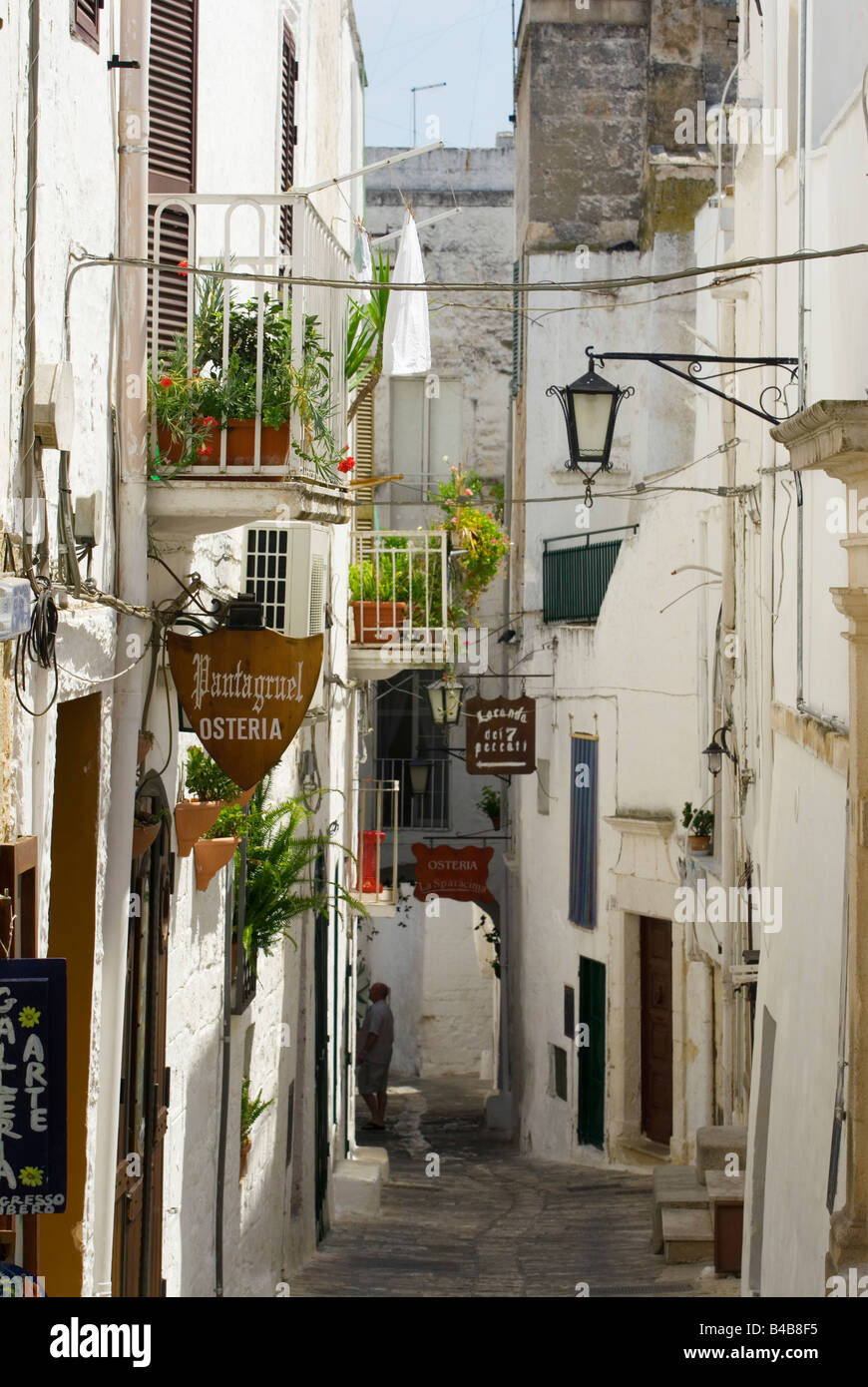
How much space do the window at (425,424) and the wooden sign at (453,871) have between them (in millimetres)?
8423

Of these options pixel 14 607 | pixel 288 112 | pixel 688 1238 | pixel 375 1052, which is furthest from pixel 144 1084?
pixel 375 1052

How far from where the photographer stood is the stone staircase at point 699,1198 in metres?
11.2

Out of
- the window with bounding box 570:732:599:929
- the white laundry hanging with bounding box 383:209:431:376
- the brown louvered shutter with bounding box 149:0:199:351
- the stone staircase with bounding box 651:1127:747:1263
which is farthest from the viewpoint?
the window with bounding box 570:732:599:929

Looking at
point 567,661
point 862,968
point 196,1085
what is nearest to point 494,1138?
point 567,661

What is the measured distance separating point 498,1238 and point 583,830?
19.5 feet

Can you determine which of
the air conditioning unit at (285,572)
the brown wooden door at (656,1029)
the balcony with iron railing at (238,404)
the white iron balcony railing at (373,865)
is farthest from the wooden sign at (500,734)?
the balcony with iron railing at (238,404)

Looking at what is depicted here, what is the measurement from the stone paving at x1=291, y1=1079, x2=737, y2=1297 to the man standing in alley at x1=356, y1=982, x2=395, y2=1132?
100cm

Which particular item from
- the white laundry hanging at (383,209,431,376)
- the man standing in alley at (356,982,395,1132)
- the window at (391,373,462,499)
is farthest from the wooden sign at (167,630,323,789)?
the window at (391,373,462,499)

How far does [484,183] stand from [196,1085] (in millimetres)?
22887

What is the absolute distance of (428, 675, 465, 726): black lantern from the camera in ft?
54.9

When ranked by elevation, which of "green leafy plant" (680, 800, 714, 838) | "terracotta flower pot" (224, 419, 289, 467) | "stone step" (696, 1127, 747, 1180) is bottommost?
"stone step" (696, 1127, 747, 1180)

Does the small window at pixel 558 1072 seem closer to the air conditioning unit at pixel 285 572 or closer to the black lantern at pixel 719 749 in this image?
the black lantern at pixel 719 749

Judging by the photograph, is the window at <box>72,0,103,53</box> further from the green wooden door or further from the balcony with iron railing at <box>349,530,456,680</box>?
the green wooden door
